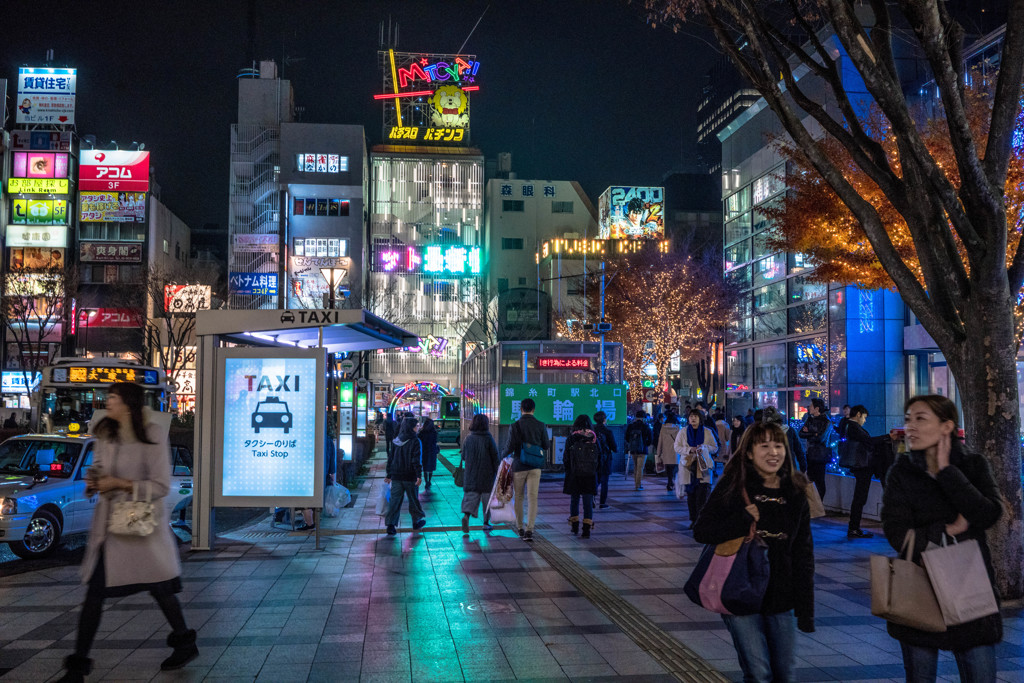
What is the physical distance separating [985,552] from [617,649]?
296 cm

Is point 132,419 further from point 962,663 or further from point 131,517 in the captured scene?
point 962,663

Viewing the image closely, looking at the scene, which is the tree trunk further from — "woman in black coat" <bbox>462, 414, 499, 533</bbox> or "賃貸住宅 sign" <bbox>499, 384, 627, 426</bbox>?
"賃貸住宅 sign" <bbox>499, 384, 627, 426</bbox>

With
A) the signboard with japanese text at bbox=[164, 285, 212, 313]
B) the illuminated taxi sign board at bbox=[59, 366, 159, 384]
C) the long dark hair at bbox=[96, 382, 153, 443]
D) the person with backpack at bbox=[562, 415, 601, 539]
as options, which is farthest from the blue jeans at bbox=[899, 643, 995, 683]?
the signboard with japanese text at bbox=[164, 285, 212, 313]

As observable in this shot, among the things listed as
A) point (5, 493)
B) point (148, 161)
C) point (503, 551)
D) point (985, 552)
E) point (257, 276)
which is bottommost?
point (503, 551)

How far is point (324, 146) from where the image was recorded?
203 ft

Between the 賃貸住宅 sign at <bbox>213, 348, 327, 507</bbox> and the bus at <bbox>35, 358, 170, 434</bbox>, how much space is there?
11859 millimetres

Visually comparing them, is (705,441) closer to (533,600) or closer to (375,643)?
(533,600)

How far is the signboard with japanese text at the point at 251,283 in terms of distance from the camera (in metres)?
59.5

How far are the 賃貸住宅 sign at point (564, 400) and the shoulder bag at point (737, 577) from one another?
17.8m

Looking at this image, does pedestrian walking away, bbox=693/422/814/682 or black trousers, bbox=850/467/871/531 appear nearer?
pedestrian walking away, bbox=693/422/814/682

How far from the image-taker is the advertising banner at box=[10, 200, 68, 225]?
5384 cm

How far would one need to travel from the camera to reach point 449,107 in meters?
74.8

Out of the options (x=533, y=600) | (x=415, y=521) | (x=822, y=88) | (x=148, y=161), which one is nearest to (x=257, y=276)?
(x=148, y=161)

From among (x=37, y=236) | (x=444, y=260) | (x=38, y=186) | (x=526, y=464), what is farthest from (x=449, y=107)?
(x=526, y=464)
